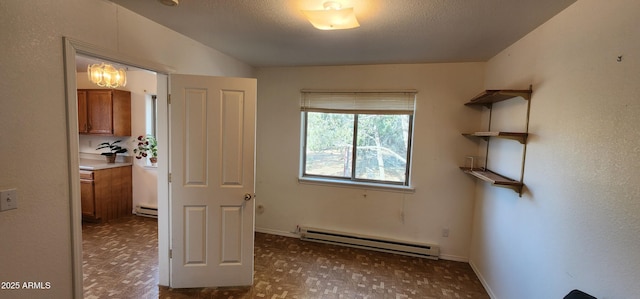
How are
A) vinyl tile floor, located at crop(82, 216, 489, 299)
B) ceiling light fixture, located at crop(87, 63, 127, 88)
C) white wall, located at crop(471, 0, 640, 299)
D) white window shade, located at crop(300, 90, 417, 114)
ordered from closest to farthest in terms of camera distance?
1. white wall, located at crop(471, 0, 640, 299)
2. vinyl tile floor, located at crop(82, 216, 489, 299)
3. ceiling light fixture, located at crop(87, 63, 127, 88)
4. white window shade, located at crop(300, 90, 417, 114)

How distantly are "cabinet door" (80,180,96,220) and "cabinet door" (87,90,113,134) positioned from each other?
849 mm

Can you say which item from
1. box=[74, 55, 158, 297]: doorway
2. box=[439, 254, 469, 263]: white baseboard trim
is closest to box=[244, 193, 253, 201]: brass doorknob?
box=[74, 55, 158, 297]: doorway

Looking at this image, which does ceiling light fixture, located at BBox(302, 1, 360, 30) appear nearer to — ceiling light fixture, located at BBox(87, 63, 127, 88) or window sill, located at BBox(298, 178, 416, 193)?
window sill, located at BBox(298, 178, 416, 193)

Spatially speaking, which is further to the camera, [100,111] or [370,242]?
[100,111]

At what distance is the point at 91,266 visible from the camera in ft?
8.61

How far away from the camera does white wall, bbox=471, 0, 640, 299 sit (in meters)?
1.16

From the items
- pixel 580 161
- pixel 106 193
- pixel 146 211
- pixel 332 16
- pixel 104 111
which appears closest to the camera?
pixel 580 161

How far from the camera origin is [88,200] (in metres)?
3.70

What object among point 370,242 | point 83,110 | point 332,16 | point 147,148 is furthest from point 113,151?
point 332,16

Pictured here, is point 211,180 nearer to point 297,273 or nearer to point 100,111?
point 297,273

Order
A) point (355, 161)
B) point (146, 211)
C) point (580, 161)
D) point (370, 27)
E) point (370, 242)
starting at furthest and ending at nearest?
1. point (146, 211)
2. point (355, 161)
3. point (370, 242)
4. point (370, 27)
5. point (580, 161)

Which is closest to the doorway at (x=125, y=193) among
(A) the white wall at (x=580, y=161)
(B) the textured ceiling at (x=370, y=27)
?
(B) the textured ceiling at (x=370, y=27)

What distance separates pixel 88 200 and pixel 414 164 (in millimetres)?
4525

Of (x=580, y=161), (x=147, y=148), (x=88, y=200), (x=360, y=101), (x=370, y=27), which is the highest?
(x=370, y=27)
